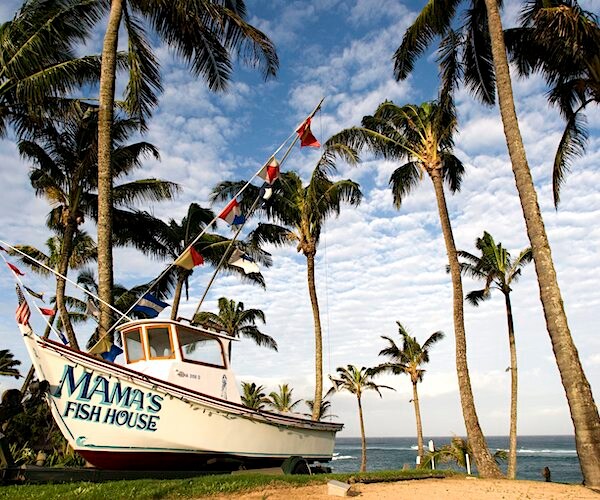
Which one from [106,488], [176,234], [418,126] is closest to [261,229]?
[176,234]

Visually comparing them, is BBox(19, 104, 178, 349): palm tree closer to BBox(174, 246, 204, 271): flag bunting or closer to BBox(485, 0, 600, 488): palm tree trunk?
BBox(174, 246, 204, 271): flag bunting

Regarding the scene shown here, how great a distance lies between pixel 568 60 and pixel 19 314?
1580 centimetres

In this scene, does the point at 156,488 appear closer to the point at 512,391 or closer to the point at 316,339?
the point at 316,339

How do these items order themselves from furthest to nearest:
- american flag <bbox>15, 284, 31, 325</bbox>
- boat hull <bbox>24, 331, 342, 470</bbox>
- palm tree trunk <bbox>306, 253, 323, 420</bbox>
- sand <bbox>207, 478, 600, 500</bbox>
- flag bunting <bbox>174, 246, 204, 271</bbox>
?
palm tree trunk <bbox>306, 253, 323, 420</bbox> → flag bunting <bbox>174, 246, 204, 271</bbox> → american flag <bbox>15, 284, 31, 325</bbox> → boat hull <bbox>24, 331, 342, 470</bbox> → sand <bbox>207, 478, 600, 500</bbox>

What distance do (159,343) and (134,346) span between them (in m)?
0.70

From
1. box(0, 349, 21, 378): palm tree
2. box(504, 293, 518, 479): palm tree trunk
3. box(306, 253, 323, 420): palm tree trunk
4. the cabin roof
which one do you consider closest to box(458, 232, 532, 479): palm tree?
box(504, 293, 518, 479): palm tree trunk

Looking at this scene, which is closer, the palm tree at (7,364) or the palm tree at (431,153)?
the palm tree at (431,153)

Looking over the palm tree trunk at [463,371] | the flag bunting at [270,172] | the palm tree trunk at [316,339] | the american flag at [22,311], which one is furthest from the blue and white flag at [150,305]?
the palm tree trunk at [316,339]

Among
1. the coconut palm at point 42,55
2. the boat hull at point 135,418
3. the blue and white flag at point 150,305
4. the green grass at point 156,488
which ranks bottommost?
the green grass at point 156,488

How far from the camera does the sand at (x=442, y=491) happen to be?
8102 millimetres

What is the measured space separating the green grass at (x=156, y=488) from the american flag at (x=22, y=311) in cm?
314

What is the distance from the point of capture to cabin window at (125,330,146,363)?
11219 mm

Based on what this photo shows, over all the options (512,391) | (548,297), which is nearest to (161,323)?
(548,297)

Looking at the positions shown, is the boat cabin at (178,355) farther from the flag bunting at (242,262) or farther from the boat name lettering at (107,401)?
the flag bunting at (242,262)
